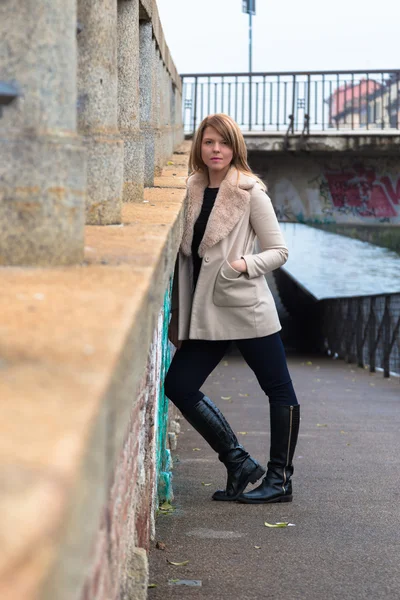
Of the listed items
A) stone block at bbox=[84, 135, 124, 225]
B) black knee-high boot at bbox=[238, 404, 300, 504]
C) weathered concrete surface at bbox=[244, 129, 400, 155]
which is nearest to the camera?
stone block at bbox=[84, 135, 124, 225]

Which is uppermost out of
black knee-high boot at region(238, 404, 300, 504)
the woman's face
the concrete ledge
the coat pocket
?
the woman's face

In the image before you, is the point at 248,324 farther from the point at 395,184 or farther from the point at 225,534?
the point at 395,184

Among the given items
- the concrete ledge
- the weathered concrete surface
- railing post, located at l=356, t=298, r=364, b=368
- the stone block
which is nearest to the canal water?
railing post, located at l=356, t=298, r=364, b=368

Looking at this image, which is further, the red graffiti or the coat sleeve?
the red graffiti

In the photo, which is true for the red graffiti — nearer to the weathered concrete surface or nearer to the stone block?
the weathered concrete surface

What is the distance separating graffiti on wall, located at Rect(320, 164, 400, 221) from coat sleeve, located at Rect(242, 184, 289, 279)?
1412 cm

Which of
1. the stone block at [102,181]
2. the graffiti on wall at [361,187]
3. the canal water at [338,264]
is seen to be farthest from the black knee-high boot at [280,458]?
the canal water at [338,264]

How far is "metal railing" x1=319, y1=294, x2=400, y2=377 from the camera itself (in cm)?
1711

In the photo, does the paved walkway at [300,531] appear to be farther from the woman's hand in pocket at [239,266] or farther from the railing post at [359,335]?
the railing post at [359,335]

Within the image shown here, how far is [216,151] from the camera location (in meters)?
4.53

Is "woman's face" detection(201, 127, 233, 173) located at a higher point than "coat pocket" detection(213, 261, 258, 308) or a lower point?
higher

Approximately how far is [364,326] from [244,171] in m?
15.6

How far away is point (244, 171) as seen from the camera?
15.2 ft

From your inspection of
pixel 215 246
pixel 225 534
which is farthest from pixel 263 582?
pixel 215 246
